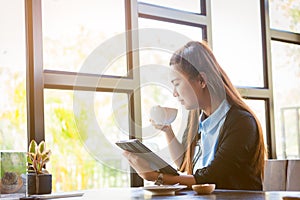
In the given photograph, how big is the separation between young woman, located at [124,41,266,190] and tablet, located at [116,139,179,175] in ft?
0.10

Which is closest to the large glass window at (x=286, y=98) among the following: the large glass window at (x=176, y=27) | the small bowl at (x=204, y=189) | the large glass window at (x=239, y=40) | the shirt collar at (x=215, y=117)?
the large glass window at (x=239, y=40)

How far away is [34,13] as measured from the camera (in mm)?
2742

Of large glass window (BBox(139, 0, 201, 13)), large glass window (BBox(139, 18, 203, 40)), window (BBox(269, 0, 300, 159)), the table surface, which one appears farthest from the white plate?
window (BBox(269, 0, 300, 159))

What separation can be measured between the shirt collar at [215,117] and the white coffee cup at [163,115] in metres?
0.16

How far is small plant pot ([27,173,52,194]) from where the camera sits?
7.91 feet

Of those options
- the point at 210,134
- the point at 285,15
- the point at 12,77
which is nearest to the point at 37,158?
the point at 12,77

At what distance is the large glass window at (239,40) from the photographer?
3.80 m

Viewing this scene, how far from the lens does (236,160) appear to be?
7.44 feet

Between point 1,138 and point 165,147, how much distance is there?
883 mm

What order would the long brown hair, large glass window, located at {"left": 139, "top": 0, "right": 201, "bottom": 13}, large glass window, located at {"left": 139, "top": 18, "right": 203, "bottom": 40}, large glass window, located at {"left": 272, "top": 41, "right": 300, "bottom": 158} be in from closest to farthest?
the long brown hair → large glass window, located at {"left": 139, "top": 18, "right": 203, "bottom": 40} → large glass window, located at {"left": 139, "top": 0, "right": 201, "bottom": 13} → large glass window, located at {"left": 272, "top": 41, "right": 300, "bottom": 158}

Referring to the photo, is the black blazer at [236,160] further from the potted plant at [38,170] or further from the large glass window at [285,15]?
the large glass window at [285,15]

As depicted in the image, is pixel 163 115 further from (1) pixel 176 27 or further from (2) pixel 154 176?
(1) pixel 176 27

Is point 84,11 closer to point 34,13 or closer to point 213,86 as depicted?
point 34,13

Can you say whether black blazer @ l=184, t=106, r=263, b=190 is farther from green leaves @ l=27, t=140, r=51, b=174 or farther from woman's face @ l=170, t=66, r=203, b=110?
green leaves @ l=27, t=140, r=51, b=174
